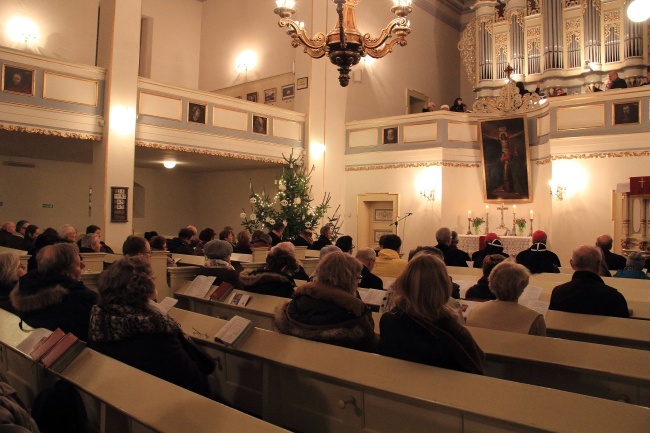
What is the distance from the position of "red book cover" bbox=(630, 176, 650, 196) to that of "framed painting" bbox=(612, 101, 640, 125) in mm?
1231

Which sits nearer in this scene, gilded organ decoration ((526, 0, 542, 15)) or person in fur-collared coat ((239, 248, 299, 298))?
person in fur-collared coat ((239, 248, 299, 298))

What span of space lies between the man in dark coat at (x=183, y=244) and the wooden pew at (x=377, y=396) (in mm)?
4634

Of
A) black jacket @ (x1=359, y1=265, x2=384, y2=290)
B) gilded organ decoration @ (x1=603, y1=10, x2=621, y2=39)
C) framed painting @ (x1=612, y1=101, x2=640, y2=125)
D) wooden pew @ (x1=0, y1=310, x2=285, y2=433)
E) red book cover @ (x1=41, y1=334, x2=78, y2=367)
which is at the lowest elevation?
wooden pew @ (x1=0, y1=310, x2=285, y2=433)

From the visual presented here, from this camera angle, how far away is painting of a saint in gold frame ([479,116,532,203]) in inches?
474

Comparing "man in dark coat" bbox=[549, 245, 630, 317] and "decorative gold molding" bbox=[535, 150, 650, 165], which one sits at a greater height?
"decorative gold molding" bbox=[535, 150, 650, 165]

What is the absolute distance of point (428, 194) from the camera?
508 inches

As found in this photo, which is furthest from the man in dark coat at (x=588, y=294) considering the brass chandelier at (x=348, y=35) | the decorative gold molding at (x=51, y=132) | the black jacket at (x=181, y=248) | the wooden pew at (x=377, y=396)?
the decorative gold molding at (x=51, y=132)

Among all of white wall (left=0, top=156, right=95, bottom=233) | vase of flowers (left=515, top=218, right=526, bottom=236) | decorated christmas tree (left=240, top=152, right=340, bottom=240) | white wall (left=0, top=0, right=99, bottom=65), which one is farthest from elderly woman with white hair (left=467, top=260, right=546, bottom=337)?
white wall (left=0, top=0, right=99, bottom=65)

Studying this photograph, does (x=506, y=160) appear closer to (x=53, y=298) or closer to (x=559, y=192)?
(x=559, y=192)

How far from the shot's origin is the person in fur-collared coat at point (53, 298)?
3.22 m

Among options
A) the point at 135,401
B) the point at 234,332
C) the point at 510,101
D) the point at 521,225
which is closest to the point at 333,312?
the point at 234,332

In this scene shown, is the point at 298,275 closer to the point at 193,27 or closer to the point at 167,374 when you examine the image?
the point at 167,374

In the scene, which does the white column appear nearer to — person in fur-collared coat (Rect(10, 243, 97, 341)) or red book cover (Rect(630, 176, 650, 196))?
person in fur-collared coat (Rect(10, 243, 97, 341))

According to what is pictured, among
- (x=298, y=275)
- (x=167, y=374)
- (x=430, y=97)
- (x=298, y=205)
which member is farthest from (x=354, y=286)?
(x=430, y=97)
